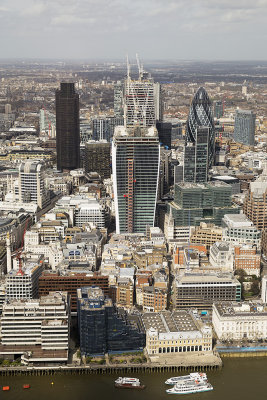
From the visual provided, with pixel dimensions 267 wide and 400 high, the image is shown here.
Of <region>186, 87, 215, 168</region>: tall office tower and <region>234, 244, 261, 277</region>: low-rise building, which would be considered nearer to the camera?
<region>234, 244, 261, 277</region>: low-rise building

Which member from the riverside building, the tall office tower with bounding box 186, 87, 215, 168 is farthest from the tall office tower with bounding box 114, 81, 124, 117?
the riverside building

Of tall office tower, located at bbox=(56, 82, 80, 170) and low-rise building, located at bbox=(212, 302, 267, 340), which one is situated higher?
tall office tower, located at bbox=(56, 82, 80, 170)

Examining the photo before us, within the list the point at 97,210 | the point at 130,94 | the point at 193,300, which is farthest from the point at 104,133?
the point at 193,300

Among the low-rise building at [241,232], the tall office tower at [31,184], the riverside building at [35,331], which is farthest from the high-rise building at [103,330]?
the tall office tower at [31,184]

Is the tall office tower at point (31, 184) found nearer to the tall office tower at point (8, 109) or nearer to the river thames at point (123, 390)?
the river thames at point (123, 390)

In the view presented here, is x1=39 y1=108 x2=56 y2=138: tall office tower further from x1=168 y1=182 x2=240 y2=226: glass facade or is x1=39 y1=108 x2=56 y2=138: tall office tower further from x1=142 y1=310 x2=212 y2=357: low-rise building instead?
x1=142 y1=310 x2=212 y2=357: low-rise building

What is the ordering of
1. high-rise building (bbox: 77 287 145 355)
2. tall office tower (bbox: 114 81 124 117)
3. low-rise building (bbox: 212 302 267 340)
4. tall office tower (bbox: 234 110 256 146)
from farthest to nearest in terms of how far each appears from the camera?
1. tall office tower (bbox: 234 110 256 146)
2. tall office tower (bbox: 114 81 124 117)
3. low-rise building (bbox: 212 302 267 340)
4. high-rise building (bbox: 77 287 145 355)
